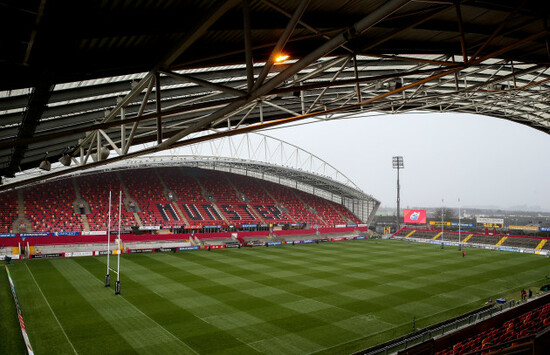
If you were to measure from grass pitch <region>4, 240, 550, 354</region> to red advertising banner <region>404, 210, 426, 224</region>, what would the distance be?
27.5 m

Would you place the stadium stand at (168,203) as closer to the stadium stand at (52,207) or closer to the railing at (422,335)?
the stadium stand at (52,207)

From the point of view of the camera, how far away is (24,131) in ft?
36.8

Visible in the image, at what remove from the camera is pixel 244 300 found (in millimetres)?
24016

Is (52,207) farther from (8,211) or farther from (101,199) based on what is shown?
(101,199)

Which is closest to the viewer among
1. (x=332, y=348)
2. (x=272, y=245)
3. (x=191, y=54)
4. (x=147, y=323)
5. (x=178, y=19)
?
(x=178, y=19)

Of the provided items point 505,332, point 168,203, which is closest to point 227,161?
point 168,203

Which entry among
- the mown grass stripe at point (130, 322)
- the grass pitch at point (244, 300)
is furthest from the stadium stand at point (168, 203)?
the mown grass stripe at point (130, 322)

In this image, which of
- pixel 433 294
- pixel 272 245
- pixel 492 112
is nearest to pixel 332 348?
pixel 433 294

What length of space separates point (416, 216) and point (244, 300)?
55469 millimetres

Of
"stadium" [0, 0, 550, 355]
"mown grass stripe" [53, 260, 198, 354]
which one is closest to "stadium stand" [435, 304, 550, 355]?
"stadium" [0, 0, 550, 355]

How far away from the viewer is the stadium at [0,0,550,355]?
24.9 feet

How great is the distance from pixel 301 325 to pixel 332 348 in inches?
121

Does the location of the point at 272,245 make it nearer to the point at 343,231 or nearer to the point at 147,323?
the point at 343,231

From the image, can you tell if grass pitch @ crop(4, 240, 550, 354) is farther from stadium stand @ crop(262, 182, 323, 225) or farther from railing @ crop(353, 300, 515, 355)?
stadium stand @ crop(262, 182, 323, 225)
